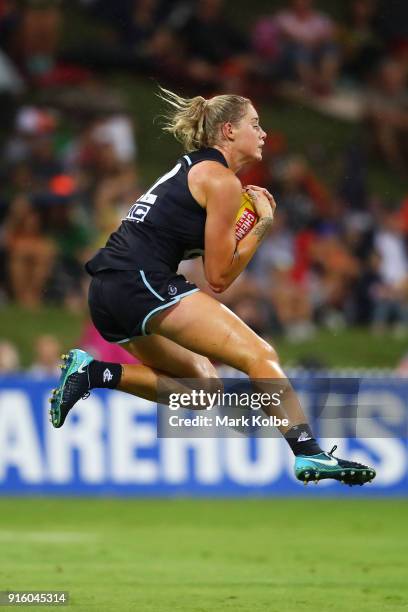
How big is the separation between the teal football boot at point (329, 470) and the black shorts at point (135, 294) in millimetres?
1104

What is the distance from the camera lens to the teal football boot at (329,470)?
707cm

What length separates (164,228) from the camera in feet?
24.1

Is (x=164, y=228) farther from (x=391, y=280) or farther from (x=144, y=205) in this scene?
(x=391, y=280)

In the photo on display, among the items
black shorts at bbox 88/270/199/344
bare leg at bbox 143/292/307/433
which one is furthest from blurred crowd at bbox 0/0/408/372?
bare leg at bbox 143/292/307/433

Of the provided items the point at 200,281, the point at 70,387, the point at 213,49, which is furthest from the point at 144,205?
the point at 213,49

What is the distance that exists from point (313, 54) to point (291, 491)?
7.16 meters

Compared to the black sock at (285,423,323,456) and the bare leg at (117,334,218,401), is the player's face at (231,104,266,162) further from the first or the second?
the black sock at (285,423,323,456)

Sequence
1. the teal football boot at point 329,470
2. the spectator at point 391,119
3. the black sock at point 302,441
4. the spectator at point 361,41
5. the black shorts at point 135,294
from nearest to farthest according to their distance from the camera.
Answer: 1. the teal football boot at point 329,470
2. the black sock at point 302,441
3. the black shorts at point 135,294
4. the spectator at point 391,119
5. the spectator at point 361,41

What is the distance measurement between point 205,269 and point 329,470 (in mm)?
1230

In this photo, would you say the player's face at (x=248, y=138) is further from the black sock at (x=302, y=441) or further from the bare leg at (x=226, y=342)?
the black sock at (x=302, y=441)

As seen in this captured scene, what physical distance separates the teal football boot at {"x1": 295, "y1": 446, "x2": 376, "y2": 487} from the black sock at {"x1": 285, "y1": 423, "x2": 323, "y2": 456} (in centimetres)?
4

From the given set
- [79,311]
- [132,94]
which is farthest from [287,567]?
[132,94]

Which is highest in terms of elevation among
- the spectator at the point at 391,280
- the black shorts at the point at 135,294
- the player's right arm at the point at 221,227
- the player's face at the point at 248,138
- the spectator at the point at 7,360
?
the spectator at the point at 391,280

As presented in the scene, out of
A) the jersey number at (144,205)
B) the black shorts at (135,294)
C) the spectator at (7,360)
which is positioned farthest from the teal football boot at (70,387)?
the spectator at (7,360)
